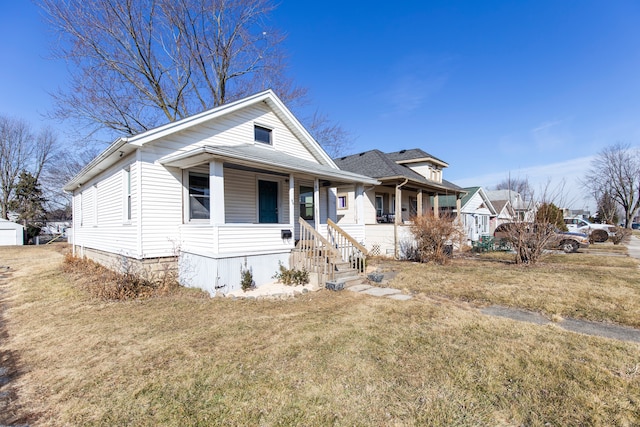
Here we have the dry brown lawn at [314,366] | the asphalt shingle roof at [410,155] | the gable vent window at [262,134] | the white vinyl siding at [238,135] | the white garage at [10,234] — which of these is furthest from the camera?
the white garage at [10,234]

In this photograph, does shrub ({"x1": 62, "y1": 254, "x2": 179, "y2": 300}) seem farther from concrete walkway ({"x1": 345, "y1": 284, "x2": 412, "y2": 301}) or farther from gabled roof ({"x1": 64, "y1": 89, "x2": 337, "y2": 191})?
concrete walkway ({"x1": 345, "y1": 284, "x2": 412, "y2": 301})

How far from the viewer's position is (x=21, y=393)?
3.06 metres

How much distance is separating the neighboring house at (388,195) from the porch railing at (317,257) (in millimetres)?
3705

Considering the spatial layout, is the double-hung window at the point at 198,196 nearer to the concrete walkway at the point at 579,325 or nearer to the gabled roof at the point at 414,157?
the concrete walkway at the point at 579,325

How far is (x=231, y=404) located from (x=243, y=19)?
2008cm

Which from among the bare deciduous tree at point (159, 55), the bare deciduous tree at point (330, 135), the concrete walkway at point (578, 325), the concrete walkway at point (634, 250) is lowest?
the concrete walkway at point (634, 250)

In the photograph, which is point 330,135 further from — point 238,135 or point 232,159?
point 232,159

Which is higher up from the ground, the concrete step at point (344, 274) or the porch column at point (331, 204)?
the porch column at point (331, 204)

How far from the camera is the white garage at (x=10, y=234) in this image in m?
26.2

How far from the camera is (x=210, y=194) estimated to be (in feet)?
23.3

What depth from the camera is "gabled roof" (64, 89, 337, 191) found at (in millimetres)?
7680

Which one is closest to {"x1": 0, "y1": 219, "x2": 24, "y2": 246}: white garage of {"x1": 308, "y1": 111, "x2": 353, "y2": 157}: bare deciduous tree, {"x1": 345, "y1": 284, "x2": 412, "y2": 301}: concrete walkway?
{"x1": 308, "y1": 111, "x2": 353, "y2": 157}: bare deciduous tree

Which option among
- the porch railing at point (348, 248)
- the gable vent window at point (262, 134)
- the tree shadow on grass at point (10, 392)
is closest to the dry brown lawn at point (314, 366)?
the tree shadow on grass at point (10, 392)

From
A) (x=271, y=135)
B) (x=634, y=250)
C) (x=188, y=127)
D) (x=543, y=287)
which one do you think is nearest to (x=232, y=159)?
(x=188, y=127)
